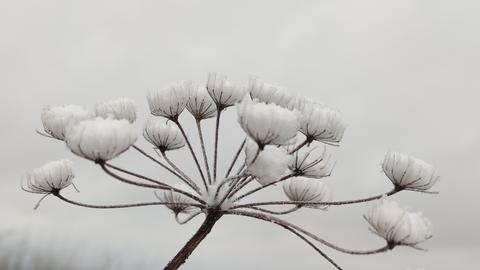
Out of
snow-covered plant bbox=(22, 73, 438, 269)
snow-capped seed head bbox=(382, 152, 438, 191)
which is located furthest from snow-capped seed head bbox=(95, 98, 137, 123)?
snow-capped seed head bbox=(382, 152, 438, 191)

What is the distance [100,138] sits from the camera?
495 cm

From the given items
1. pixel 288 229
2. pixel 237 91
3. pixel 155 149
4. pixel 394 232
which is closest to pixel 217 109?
pixel 237 91

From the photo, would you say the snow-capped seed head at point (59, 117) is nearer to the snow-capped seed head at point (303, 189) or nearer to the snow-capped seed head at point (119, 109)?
the snow-capped seed head at point (119, 109)

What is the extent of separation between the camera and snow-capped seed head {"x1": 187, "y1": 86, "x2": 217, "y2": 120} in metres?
6.43

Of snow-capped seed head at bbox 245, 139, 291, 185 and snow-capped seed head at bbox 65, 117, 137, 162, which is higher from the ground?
snow-capped seed head at bbox 245, 139, 291, 185

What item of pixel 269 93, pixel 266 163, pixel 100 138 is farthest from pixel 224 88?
pixel 100 138

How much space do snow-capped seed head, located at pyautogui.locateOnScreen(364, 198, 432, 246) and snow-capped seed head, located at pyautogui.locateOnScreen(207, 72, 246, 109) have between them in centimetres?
153

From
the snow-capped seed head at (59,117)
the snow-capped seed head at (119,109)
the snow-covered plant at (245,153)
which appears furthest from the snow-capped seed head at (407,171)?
the snow-capped seed head at (59,117)

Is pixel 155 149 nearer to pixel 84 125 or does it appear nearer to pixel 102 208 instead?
pixel 102 208

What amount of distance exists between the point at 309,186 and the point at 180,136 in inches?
47.5

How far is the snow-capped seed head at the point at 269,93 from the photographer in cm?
588

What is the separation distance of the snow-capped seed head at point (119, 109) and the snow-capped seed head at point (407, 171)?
6.78 ft

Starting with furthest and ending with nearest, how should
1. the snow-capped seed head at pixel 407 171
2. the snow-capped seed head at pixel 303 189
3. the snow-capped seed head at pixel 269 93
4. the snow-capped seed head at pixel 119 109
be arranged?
1. the snow-capped seed head at pixel 303 189
2. the snow-capped seed head at pixel 119 109
3. the snow-capped seed head at pixel 269 93
4. the snow-capped seed head at pixel 407 171

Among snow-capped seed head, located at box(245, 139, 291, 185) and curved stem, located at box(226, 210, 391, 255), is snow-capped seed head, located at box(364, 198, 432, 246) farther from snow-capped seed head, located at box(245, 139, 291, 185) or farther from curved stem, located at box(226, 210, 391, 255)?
snow-capped seed head, located at box(245, 139, 291, 185)
